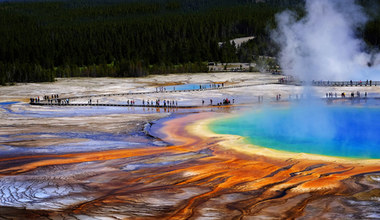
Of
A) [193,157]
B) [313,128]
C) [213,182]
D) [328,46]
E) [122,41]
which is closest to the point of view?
[213,182]

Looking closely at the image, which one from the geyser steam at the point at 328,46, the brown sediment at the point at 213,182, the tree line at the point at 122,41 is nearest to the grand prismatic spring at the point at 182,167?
the brown sediment at the point at 213,182

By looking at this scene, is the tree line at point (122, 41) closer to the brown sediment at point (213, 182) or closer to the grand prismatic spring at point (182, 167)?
the grand prismatic spring at point (182, 167)

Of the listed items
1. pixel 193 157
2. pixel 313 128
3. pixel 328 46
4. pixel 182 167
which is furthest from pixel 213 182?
pixel 328 46

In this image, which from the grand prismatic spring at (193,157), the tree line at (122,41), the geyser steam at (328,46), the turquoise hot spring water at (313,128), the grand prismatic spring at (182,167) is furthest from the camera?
the tree line at (122,41)

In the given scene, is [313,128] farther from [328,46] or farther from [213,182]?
[328,46]

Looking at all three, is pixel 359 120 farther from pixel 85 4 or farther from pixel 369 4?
pixel 85 4
